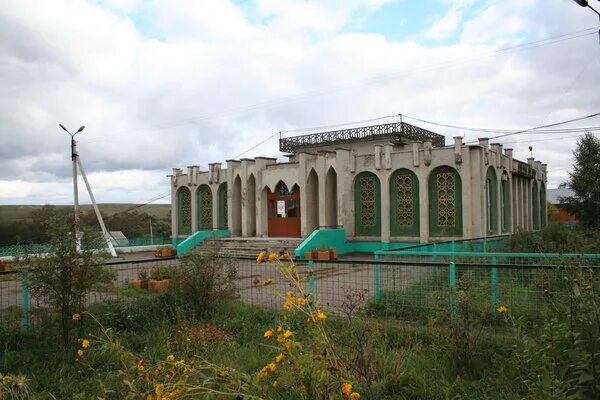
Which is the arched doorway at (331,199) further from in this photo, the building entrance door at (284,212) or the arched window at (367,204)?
the building entrance door at (284,212)

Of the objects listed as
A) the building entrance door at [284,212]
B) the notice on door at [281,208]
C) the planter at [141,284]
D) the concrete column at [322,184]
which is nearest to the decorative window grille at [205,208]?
the building entrance door at [284,212]

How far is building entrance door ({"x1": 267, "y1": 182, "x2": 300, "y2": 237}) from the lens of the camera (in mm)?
23453

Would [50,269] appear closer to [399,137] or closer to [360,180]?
[360,180]

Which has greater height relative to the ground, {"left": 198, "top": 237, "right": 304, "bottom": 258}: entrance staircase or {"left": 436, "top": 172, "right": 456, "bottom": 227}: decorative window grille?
{"left": 436, "top": 172, "right": 456, "bottom": 227}: decorative window grille

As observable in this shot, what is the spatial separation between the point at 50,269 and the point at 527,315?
19.5 feet

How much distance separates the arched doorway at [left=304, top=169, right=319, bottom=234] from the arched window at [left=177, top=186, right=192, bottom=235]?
8.47 metres

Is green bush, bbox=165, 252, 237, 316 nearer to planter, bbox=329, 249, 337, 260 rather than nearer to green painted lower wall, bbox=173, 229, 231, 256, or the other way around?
planter, bbox=329, 249, 337, 260

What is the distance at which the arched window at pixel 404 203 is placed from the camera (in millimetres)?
20188

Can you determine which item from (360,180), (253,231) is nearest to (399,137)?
(360,180)

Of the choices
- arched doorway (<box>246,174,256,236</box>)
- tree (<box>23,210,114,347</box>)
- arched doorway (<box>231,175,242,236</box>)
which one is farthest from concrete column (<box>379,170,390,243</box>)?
tree (<box>23,210,114,347</box>)

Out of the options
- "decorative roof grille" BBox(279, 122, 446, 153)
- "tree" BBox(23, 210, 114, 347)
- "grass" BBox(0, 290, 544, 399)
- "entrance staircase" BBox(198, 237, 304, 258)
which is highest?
"decorative roof grille" BBox(279, 122, 446, 153)

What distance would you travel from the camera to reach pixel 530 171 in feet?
82.7

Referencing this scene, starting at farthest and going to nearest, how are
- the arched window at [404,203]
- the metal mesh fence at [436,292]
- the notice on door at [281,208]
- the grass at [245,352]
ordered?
the notice on door at [281,208] < the arched window at [404,203] < the metal mesh fence at [436,292] < the grass at [245,352]

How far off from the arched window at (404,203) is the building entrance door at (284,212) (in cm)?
490
